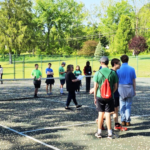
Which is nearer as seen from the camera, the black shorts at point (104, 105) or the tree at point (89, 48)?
the black shorts at point (104, 105)

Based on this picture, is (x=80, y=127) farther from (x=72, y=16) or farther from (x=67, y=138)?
(x=72, y=16)

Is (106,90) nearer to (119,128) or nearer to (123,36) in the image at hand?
(119,128)

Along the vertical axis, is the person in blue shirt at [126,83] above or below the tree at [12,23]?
below

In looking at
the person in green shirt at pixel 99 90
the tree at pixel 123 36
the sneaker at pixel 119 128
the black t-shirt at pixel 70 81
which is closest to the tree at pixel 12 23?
the tree at pixel 123 36

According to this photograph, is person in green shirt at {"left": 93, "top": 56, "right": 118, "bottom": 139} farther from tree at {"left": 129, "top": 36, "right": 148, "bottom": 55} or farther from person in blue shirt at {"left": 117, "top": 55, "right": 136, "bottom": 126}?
tree at {"left": 129, "top": 36, "right": 148, "bottom": 55}

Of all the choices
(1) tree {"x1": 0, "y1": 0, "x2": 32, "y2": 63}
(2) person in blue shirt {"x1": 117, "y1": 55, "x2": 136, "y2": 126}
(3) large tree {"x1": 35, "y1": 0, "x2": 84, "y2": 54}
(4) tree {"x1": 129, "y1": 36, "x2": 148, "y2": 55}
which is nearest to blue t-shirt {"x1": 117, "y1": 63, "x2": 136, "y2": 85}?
(2) person in blue shirt {"x1": 117, "y1": 55, "x2": 136, "y2": 126}

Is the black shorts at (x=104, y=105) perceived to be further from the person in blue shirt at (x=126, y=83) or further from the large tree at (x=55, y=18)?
the large tree at (x=55, y=18)

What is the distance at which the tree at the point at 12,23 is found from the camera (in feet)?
188

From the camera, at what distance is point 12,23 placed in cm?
5797

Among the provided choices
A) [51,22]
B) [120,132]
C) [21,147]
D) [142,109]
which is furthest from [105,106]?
[51,22]

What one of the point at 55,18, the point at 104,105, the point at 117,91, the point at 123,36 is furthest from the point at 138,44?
the point at 104,105

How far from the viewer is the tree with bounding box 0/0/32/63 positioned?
57.4m

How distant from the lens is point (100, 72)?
7.13 metres

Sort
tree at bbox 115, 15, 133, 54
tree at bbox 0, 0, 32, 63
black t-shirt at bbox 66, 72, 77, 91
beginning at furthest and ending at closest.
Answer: tree at bbox 115, 15, 133, 54
tree at bbox 0, 0, 32, 63
black t-shirt at bbox 66, 72, 77, 91
